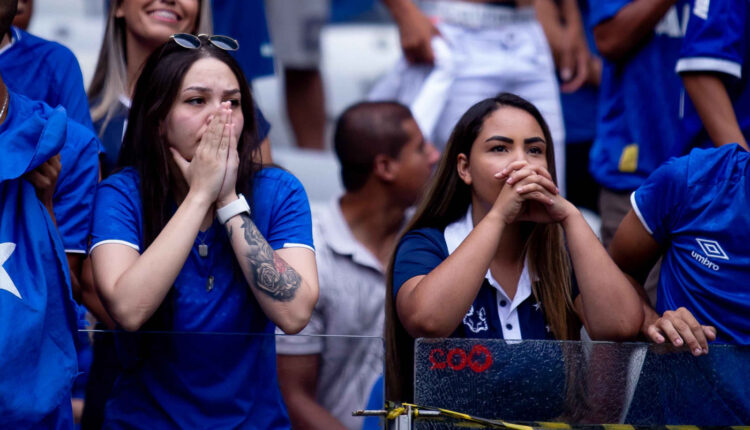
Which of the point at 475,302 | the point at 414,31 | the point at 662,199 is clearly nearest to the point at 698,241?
the point at 662,199

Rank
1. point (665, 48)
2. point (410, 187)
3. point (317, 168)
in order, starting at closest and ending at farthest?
point (665, 48), point (410, 187), point (317, 168)

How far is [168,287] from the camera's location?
2.76 meters

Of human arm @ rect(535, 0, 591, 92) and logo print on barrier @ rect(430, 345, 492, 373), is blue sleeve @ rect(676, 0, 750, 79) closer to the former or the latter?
logo print on barrier @ rect(430, 345, 492, 373)

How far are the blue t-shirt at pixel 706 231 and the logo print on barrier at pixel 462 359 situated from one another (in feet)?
2.54

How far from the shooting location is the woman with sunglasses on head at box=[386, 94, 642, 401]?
2957 millimetres

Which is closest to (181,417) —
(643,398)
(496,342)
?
(496,342)

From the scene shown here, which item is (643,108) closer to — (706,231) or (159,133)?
(706,231)

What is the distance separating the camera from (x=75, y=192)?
297cm

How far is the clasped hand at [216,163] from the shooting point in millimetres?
2898

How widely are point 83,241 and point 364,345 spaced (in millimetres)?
826

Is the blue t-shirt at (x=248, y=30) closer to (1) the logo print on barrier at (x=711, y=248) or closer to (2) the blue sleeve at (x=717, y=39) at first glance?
(2) the blue sleeve at (x=717, y=39)

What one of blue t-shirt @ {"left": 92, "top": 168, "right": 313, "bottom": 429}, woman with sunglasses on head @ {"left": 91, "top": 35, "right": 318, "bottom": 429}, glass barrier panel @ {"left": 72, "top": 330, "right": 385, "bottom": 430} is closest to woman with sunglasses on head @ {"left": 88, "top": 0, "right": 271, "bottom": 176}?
woman with sunglasses on head @ {"left": 91, "top": 35, "right": 318, "bottom": 429}

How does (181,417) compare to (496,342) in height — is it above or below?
below

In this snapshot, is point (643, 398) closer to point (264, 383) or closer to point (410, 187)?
point (264, 383)
